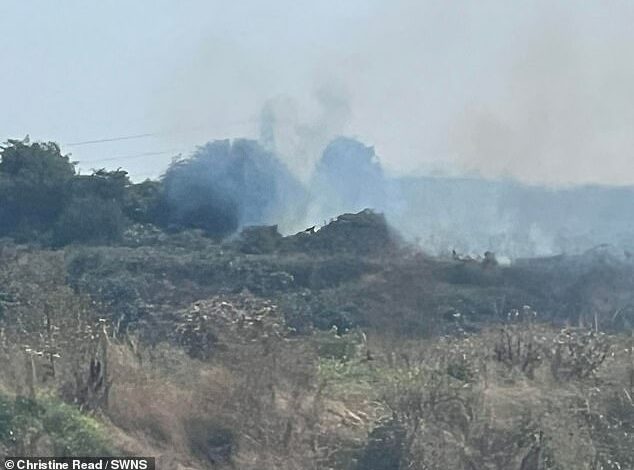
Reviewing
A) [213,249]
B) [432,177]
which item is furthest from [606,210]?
[213,249]

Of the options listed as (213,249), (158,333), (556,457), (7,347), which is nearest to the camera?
(556,457)

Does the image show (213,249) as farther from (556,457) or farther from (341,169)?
(556,457)

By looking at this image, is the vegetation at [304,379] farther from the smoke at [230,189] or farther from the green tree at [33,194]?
the smoke at [230,189]

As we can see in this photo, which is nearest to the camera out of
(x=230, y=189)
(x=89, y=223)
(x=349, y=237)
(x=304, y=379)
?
(x=304, y=379)

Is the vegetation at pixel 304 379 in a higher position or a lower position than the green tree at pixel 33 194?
lower

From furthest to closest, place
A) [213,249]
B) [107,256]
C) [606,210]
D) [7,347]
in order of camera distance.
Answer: [606,210] → [213,249] → [107,256] → [7,347]

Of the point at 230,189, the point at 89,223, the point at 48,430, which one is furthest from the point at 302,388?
the point at 230,189

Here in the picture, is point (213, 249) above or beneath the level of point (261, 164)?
beneath

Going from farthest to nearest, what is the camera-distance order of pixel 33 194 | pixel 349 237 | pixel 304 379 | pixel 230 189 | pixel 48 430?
pixel 230 189 < pixel 33 194 < pixel 349 237 < pixel 304 379 < pixel 48 430

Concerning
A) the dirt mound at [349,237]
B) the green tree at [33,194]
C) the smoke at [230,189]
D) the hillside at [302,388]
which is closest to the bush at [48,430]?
the hillside at [302,388]

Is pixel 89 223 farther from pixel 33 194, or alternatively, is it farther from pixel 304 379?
pixel 304 379

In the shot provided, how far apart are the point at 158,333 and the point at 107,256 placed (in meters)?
8.81

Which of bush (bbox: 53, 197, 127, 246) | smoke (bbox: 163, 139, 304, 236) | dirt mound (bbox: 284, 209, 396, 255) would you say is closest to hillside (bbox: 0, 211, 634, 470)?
dirt mound (bbox: 284, 209, 396, 255)

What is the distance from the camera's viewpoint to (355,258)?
2877cm
